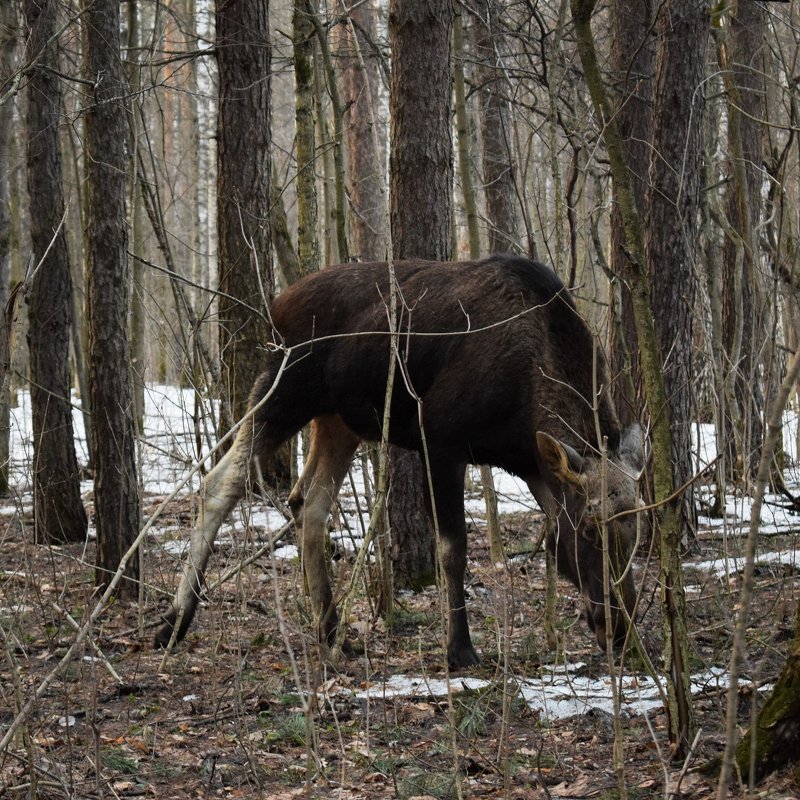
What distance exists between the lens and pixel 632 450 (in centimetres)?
569

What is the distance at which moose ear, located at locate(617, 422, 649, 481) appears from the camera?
18.5 feet

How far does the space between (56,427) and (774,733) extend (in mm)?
7940

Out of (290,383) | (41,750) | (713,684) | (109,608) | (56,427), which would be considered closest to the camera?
(41,750)

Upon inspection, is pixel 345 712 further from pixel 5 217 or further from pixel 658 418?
pixel 5 217

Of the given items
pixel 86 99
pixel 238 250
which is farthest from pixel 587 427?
pixel 238 250

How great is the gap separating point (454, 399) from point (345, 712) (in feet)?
6.35

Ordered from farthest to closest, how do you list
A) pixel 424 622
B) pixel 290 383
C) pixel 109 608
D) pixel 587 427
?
pixel 109 608, pixel 424 622, pixel 290 383, pixel 587 427

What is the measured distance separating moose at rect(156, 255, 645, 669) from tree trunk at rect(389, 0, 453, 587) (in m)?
1.00

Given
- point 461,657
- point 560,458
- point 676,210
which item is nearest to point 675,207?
point 676,210

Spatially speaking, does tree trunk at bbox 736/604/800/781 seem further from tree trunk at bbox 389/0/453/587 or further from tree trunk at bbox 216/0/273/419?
tree trunk at bbox 216/0/273/419

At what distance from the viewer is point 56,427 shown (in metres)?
9.79

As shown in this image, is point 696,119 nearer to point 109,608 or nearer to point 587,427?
point 587,427

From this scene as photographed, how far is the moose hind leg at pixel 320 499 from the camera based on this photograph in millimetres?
6688

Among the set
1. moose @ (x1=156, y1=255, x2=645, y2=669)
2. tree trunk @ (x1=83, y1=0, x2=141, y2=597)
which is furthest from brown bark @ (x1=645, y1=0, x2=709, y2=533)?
tree trunk @ (x1=83, y1=0, x2=141, y2=597)
